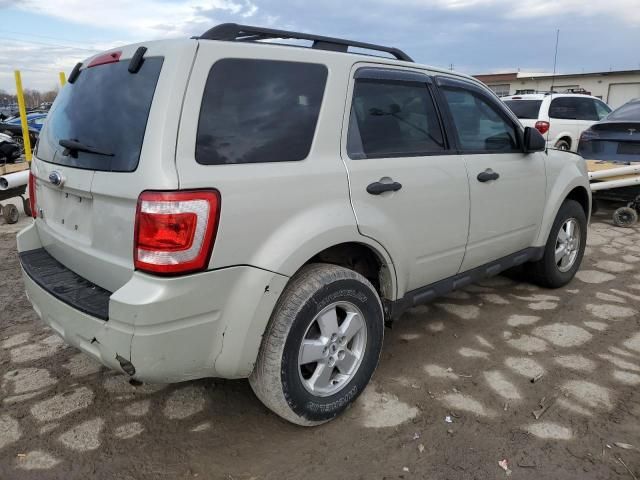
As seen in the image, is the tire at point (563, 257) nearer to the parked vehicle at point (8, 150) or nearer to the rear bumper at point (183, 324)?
the rear bumper at point (183, 324)

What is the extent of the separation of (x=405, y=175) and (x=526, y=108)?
9705 millimetres

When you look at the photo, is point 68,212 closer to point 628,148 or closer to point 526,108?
point 628,148

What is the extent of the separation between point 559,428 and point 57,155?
2.95m

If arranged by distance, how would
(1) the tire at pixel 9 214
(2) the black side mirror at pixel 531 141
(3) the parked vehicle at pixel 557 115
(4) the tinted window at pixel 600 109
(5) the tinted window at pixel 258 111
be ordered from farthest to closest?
(4) the tinted window at pixel 600 109, (3) the parked vehicle at pixel 557 115, (1) the tire at pixel 9 214, (2) the black side mirror at pixel 531 141, (5) the tinted window at pixel 258 111

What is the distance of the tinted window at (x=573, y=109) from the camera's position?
1113cm

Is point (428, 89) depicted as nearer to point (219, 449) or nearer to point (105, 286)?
point (105, 286)

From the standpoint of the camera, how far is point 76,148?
7.98 feet

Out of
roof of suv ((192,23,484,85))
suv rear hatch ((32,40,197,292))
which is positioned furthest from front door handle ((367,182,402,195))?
suv rear hatch ((32,40,197,292))

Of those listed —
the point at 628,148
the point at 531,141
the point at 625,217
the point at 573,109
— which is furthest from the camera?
the point at 573,109

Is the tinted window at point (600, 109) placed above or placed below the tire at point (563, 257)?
above

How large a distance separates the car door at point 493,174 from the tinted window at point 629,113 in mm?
4839

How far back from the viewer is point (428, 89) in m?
3.20

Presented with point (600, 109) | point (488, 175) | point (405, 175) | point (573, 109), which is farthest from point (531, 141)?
point (600, 109)

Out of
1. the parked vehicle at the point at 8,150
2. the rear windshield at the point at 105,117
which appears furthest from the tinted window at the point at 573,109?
the parked vehicle at the point at 8,150
